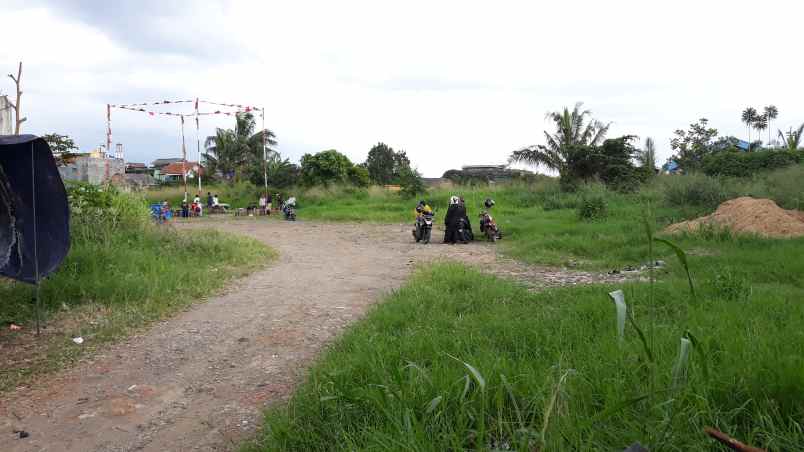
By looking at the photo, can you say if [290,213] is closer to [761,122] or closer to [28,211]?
[28,211]

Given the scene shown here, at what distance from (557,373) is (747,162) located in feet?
86.5

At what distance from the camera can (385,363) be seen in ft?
10.1

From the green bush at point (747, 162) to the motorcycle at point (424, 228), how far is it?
16305 mm

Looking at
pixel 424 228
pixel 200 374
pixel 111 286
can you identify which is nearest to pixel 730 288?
pixel 200 374

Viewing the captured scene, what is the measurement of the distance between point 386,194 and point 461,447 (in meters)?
24.8

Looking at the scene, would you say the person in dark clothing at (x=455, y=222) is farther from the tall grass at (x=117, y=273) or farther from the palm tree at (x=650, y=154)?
the palm tree at (x=650, y=154)

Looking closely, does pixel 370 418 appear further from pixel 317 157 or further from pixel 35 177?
pixel 317 157

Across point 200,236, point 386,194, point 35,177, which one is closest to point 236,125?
point 386,194

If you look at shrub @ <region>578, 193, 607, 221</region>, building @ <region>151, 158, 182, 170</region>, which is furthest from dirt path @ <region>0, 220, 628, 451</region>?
building @ <region>151, 158, 182, 170</region>

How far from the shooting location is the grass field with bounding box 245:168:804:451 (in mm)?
2051

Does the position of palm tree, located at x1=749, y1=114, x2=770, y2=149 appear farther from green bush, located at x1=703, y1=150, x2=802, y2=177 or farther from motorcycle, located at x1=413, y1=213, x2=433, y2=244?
motorcycle, located at x1=413, y1=213, x2=433, y2=244

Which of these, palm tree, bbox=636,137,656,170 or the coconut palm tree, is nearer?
palm tree, bbox=636,137,656,170

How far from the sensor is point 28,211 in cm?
488

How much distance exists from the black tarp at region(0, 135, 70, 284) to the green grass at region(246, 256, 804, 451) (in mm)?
3004
